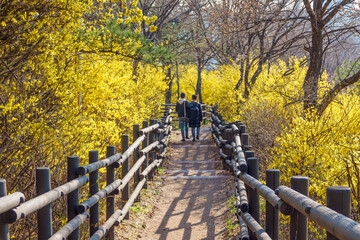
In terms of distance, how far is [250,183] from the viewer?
4.52 metres

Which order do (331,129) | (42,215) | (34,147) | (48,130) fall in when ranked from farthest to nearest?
(331,129)
(48,130)
(34,147)
(42,215)

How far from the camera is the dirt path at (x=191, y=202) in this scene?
667 centimetres

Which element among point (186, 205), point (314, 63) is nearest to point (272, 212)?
point (186, 205)

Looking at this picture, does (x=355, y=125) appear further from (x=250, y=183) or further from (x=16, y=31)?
(x=16, y=31)

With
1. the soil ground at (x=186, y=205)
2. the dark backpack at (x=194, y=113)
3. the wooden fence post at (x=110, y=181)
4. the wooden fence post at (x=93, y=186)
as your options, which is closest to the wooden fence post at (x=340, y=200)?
the wooden fence post at (x=93, y=186)

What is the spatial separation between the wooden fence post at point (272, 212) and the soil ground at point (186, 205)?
2.36 metres

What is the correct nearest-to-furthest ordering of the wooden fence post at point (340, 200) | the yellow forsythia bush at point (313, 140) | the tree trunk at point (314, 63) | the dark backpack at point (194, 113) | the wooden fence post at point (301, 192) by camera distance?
1. the wooden fence post at point (340, 200)
2. the wooden fence post at point (301, 192)
3. the yellow forsythia bush at point (313, 140)
4. the tree trunk at point (314, 63)
5. the dark backpack at point (194, 113)

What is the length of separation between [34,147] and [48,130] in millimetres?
440

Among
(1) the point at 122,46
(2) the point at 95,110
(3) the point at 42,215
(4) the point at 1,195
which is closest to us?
(4) the point at 1,195

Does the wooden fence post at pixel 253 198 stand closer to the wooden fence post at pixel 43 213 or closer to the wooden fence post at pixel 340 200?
the wooden fence post at pixel 43 213

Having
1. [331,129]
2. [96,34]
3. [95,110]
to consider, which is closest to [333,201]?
[331,129]

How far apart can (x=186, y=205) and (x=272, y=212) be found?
13.9 feet

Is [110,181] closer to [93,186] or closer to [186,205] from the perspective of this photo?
[93,186]

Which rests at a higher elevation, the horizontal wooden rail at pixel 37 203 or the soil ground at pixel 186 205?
the horizontal wooden rail at pixel 37 203
